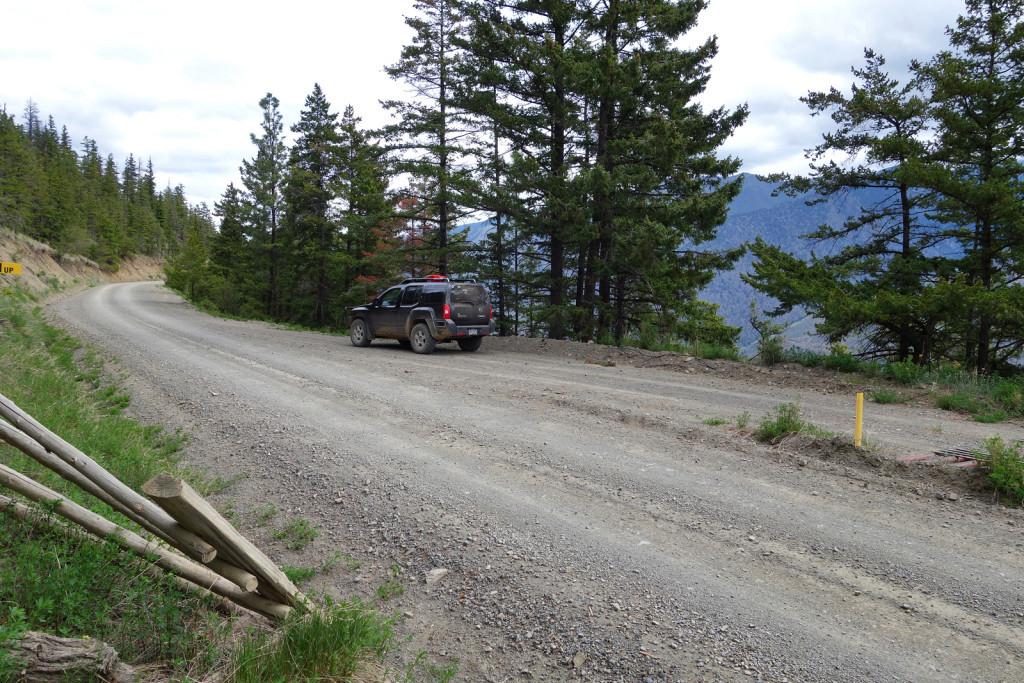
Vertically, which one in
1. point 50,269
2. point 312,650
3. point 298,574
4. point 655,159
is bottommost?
point 298,574

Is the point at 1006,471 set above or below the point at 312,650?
above

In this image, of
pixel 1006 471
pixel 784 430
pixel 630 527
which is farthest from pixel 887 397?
pixel 630 527

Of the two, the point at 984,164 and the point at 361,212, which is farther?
the point at 361,212

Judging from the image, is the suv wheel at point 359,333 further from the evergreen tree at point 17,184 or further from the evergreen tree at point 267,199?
the evergreen tree at point 17,184

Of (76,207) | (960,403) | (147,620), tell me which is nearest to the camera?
(147,620)

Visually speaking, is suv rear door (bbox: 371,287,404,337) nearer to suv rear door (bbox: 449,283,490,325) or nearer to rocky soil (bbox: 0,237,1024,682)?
suv rear door (bbox: 449,283,490,325)

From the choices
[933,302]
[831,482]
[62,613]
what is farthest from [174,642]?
[933,302]

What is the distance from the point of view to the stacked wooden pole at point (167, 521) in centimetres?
256

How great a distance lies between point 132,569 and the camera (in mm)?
3020

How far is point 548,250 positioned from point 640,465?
15.7 metres

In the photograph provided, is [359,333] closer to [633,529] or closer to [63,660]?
[633,529]

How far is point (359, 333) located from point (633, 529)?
1382 centimetres

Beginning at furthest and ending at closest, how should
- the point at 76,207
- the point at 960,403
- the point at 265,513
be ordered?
the point at 76,207 → the point at 960,403 → the point at 265,513

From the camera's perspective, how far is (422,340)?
1502 centimetres
